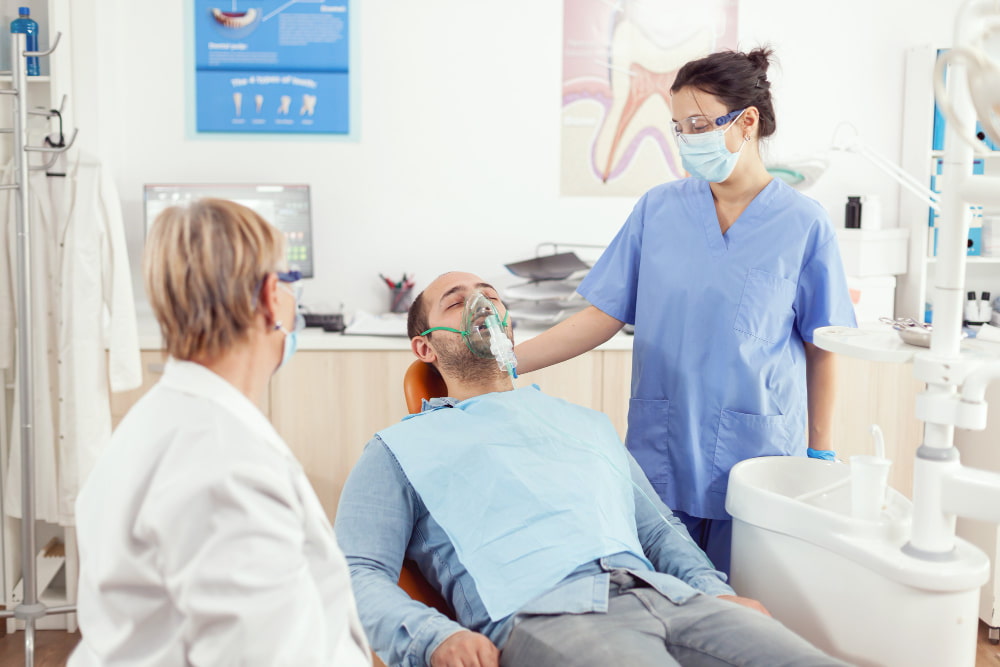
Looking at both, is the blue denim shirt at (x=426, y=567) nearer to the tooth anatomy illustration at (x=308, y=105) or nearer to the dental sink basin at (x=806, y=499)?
the dental sink basin at (x=806, y=499)

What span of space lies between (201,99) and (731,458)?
207cm

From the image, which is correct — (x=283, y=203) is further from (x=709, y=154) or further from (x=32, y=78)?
(x=709, y=154)

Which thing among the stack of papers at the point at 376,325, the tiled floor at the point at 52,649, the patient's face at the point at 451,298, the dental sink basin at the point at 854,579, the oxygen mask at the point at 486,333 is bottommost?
the tiled floor at the point at 52,649

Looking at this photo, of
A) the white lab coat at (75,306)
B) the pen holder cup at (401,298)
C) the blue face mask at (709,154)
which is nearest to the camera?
the blue face mask at (709,154)

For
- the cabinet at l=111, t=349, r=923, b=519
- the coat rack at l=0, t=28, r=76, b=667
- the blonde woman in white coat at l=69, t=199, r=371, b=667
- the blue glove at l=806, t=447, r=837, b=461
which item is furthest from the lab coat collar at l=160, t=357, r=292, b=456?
the cabinet at l=111, t=349, r=923, b=519

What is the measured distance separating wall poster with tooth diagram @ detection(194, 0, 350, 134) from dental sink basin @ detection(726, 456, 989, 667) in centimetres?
202

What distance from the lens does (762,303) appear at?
178 cm

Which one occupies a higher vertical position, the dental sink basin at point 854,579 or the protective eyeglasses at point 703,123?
the protective eyeglasses at point 703,123

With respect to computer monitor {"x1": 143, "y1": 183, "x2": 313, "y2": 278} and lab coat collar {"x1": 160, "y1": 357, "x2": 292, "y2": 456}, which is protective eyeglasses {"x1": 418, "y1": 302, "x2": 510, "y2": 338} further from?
computer monitor {"x1": 143, "y1": 183, "x2": 313, "y2": 278}

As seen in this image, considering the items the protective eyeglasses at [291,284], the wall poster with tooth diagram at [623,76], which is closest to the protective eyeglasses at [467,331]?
the protective eyeglasses at [291,284]

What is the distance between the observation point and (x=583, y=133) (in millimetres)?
3123

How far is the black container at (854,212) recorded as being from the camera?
123 inches

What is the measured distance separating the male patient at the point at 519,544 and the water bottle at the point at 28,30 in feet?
5.18

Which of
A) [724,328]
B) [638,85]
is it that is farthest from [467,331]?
[638,85]
